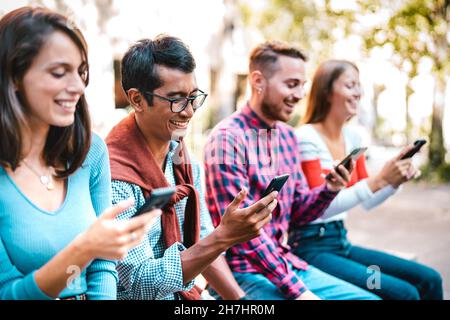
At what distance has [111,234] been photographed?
1.15 metres

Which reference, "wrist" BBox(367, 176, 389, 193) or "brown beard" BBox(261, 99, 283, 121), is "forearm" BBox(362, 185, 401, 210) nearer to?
"wrist" BBox(367, 176, 389, 193)

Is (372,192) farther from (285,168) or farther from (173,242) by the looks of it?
(173,242)

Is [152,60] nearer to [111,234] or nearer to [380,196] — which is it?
[111,234]

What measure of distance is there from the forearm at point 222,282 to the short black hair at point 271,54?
91cm

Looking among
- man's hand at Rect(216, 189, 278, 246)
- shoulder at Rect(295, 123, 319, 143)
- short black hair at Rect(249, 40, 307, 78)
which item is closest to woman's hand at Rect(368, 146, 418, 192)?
→ shoulder at Rect(295, 123, 319, 143)

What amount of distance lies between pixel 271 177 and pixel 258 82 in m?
0.46

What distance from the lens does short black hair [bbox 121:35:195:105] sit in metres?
A: 1.69

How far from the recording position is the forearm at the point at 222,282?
2.00 metres

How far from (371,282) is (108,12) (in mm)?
1817

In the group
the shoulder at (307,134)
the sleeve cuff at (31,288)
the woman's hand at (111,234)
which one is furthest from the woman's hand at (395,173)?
the sleeve cuff at (31,288)

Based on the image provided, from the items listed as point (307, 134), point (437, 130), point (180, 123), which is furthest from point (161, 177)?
point (437, 130)

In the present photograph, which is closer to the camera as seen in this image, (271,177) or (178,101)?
(178,101)

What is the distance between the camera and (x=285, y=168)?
2.41 meters
